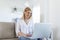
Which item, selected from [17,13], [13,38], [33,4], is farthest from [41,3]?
[13,38]

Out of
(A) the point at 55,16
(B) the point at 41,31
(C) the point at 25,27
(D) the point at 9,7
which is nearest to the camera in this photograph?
(B) the point at 41,31

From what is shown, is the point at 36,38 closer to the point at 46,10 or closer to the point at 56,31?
the point at 56,31

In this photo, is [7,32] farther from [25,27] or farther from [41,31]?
[41,31]

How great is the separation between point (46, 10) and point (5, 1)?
3.98ft

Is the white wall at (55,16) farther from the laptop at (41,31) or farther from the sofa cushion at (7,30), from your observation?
the sofa cushion at (7,30)

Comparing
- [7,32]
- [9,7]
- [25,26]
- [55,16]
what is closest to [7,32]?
[7,32]

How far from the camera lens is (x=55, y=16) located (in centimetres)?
218

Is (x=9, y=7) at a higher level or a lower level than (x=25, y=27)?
higher

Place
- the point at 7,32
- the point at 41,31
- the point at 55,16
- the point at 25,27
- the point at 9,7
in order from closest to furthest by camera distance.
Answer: the point at 41,31, the point at 25,27, the point at 55,16, the point at 7,32, the point at 9,7

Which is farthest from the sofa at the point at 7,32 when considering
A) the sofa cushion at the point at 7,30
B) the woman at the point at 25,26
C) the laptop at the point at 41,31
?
the laptop at the point at 41,31

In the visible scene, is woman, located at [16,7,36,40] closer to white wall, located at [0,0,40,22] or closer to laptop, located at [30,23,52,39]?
laptop, located at [30,23,52,39]

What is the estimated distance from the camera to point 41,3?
110 inches

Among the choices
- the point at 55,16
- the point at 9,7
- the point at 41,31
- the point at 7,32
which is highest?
the point at 9,7

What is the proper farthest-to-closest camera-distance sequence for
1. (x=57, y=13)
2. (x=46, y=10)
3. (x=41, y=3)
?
(x=41, y=3) < (x=46, y=10) < (x=57, y=13)
